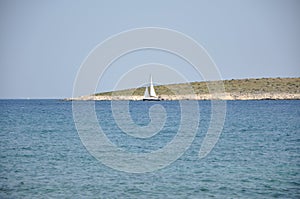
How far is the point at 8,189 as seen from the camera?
23.5 metres

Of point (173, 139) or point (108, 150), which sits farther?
point (173, 139)

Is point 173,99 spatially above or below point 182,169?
above

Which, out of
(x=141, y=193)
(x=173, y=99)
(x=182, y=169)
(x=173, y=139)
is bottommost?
(x=141, y=193)

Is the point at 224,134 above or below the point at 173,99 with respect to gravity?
below

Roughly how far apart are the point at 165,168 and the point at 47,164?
21.1ft

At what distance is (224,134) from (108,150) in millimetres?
14677

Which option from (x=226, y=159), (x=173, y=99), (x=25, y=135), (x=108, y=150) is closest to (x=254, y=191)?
(x=226, y=159)

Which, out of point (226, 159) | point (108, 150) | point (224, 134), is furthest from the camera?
point (224, 134)

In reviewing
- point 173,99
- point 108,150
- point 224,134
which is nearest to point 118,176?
point 108,150

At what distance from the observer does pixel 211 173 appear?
27.0 m

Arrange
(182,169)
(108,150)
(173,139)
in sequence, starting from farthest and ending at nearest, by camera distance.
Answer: (173,139) → (108,150) → (182,169)

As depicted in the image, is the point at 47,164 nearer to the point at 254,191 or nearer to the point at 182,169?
the point at 182,169

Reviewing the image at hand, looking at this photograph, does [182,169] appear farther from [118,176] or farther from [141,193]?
[141,193]

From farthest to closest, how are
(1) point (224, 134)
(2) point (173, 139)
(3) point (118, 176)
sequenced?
(1) point (224, 134) < (2) point (173, 139) < (3) point (118, 176)
